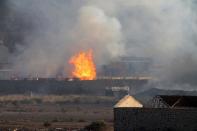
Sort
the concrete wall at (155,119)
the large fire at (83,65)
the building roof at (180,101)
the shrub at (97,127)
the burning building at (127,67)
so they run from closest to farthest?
1. the concrete wall at (155,119)
2. the building roof at (180,101)
3. the shrub at (97,127)
4. the large fire at (83,65)
5. the burning building at (127,67)

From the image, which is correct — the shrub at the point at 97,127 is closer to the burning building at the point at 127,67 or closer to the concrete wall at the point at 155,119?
the concrete wall at the point at 155,119

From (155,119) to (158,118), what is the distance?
13.1 inches

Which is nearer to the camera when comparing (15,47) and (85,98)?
(85,98)

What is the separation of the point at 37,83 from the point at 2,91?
31.8ft

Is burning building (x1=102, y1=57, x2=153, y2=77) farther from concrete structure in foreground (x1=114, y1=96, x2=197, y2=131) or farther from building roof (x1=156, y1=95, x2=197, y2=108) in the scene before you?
concrete structure in foreground (x1=114, y1=96, x2=197, y2=131)

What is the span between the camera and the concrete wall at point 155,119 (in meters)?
58.9

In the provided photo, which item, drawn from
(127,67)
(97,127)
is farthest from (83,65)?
(97,127)

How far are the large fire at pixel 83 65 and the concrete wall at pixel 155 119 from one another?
332 ft

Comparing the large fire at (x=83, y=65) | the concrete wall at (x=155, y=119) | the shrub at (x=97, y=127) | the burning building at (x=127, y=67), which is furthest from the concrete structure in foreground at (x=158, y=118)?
the burning building at (x=127, y=67)

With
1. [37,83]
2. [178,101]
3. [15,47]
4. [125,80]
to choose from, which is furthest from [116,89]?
[178,101]

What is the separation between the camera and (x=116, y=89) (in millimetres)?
152500

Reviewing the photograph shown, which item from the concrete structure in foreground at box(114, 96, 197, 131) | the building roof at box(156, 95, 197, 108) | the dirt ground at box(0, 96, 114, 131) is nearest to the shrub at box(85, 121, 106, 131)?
the dirt ground at box(0, 96, 114, 131)

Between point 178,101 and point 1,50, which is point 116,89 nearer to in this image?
point 1,50

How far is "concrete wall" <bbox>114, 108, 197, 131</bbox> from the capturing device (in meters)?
58.9
